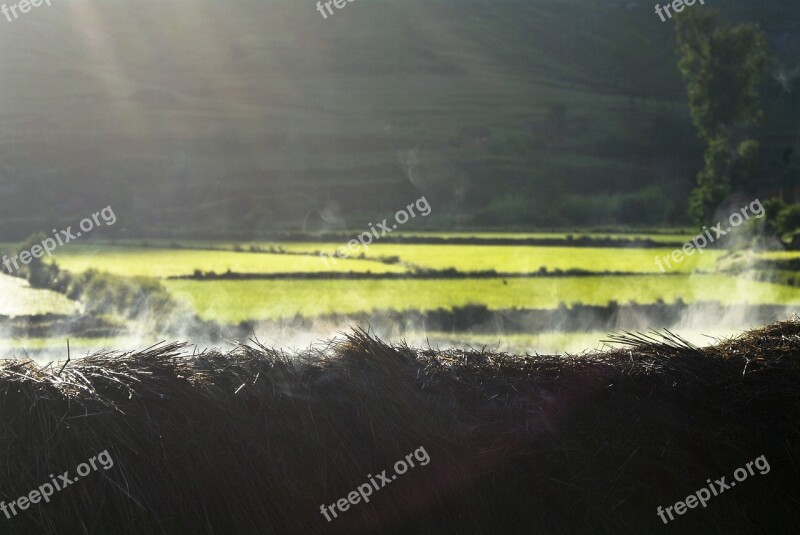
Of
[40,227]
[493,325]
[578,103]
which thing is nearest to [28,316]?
[493,325]

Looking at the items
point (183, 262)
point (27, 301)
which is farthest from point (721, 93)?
point (27, 301)

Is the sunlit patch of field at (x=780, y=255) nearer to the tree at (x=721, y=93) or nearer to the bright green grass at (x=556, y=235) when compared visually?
the bright green grass at (x=556, y=235)

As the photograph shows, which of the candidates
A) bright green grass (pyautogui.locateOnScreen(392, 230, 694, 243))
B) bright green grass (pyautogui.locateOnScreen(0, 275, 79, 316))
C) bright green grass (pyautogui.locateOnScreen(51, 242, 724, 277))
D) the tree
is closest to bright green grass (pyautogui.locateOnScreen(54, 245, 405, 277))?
bright green grass (pyautogui.locateOnScreen(51, 242, 724, 277))

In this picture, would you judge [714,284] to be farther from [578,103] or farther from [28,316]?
[578,103]

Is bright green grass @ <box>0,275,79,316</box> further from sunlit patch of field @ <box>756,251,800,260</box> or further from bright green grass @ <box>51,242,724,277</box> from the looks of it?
sunlit patch of field @ <box>756,251,800,260</box>

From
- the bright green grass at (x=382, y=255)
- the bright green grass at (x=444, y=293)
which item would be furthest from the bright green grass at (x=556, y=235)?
the bright green grass at (x=444, y=293)
